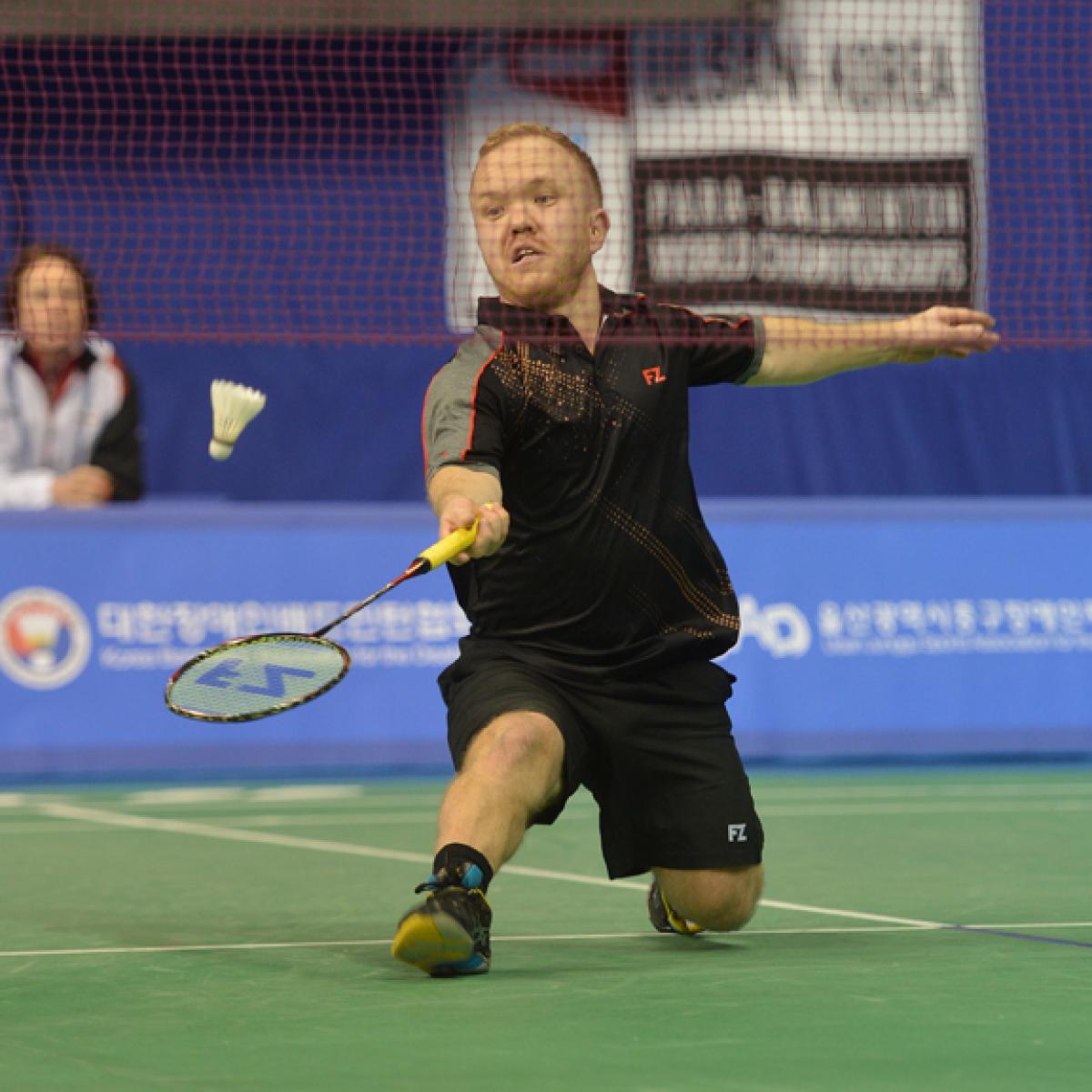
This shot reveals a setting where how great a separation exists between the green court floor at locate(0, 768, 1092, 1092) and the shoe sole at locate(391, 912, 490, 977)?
0.06 m

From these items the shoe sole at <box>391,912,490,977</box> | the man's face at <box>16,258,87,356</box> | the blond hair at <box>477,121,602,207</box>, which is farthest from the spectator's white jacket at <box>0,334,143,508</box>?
the shoe sole at <box>391,912,490,977</box>

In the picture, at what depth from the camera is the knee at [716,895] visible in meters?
4.91

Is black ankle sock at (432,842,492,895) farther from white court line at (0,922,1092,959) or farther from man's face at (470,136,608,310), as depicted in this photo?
man's face at (470,136,608,310)

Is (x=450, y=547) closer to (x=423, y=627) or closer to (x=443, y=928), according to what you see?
(x=443, y=928)

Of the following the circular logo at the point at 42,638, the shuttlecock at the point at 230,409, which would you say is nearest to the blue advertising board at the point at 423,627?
the circular logo at the point at 42,638

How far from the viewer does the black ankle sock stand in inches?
170

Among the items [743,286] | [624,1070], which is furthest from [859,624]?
[624,1070]

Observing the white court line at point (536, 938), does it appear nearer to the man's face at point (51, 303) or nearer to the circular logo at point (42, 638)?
the circular logo at point (42, 638)

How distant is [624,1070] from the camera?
345cm

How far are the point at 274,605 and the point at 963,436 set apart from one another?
201 inches

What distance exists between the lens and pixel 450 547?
428 centimetres

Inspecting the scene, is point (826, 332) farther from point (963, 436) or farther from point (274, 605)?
point (963, 436)

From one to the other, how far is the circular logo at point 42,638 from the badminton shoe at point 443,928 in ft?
14.8

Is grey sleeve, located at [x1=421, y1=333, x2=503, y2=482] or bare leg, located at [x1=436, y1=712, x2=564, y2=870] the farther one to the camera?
grey sleeve, located at [x1=421, y1=333, x2=503, y2=482]
